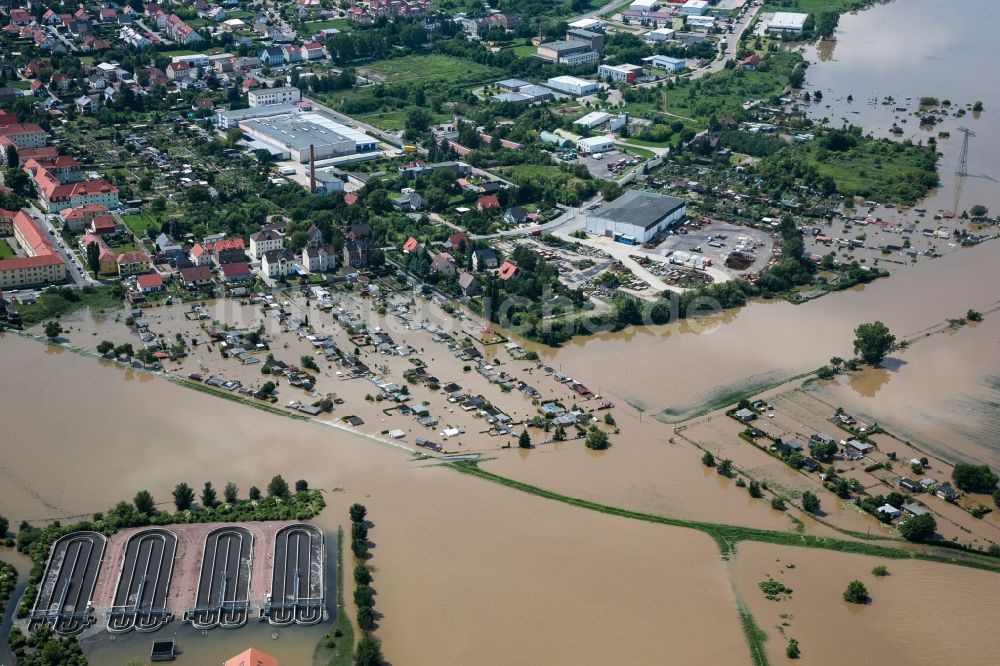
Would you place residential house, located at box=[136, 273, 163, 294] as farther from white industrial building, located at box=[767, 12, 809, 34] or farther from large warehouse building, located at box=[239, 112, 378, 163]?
A: white industrial building, located at box=[767, 12, 809, 34]

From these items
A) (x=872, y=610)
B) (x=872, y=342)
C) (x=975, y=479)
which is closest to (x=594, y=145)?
(x=872, y=342)

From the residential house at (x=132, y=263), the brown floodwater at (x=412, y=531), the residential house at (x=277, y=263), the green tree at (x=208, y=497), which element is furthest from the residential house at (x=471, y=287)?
the green tree at (x=208, y=497)

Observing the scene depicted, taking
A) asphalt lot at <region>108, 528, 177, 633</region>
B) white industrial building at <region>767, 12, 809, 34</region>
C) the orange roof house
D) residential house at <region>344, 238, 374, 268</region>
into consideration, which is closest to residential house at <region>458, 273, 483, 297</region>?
residential house at <region>344, 238, 374, 268</region>

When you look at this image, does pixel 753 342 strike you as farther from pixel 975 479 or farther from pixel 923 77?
pixel 923 77

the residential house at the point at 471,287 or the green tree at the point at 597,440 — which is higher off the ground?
the residential house at the point at 471,287

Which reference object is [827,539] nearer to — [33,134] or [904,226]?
[904,226]

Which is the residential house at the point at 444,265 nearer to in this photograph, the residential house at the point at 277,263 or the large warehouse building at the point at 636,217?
the residential house at the point at 277,263
